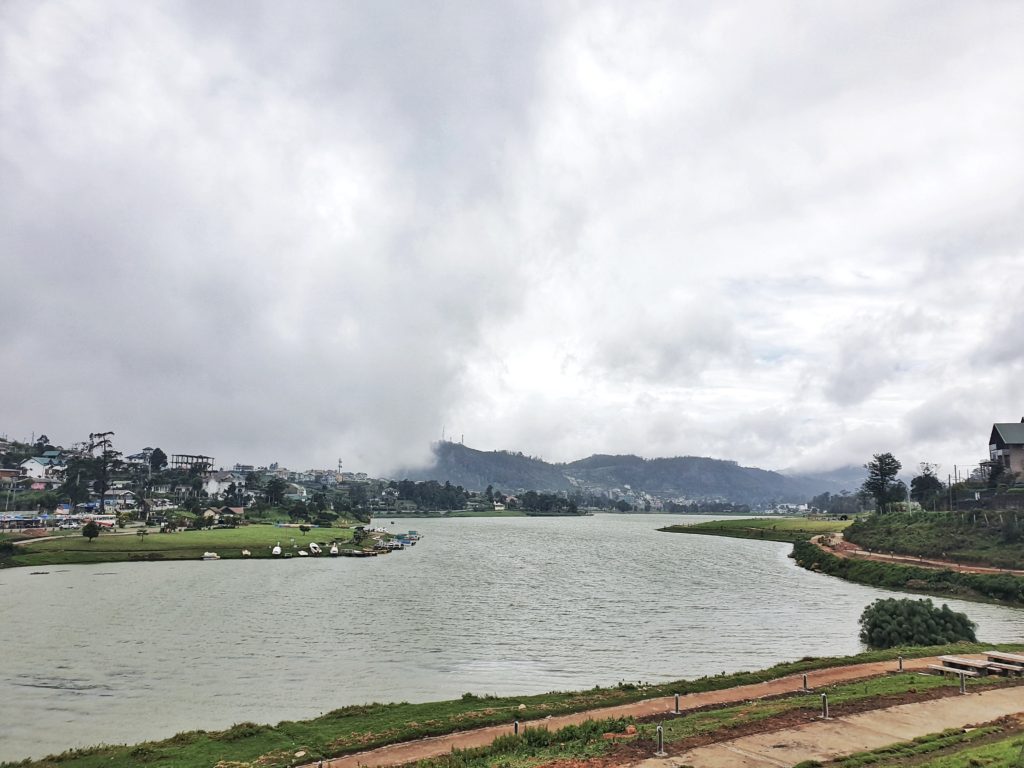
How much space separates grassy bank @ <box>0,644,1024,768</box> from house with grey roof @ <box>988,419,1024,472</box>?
309 ft

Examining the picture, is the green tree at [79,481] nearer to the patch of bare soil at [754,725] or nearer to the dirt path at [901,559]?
the dirt path at [901,559]

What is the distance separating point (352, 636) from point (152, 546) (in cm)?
7394

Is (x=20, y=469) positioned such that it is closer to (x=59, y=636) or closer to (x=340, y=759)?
(x=59, y=636)

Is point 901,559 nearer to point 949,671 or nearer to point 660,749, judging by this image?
point 949,671

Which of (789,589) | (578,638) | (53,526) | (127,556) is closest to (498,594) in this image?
(578,638)

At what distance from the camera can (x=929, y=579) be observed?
2483 inches

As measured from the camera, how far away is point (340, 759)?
19359 mm

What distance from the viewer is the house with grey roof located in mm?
96062

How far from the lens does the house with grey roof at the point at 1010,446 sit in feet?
315

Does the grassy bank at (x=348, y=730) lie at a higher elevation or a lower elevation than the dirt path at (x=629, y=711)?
lower

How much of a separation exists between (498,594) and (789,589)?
3058cm

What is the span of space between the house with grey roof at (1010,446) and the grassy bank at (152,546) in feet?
364

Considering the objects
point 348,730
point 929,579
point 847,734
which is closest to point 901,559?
point 929,579

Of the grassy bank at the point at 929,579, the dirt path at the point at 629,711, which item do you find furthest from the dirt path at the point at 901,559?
the dirt path at the point at 629,711
